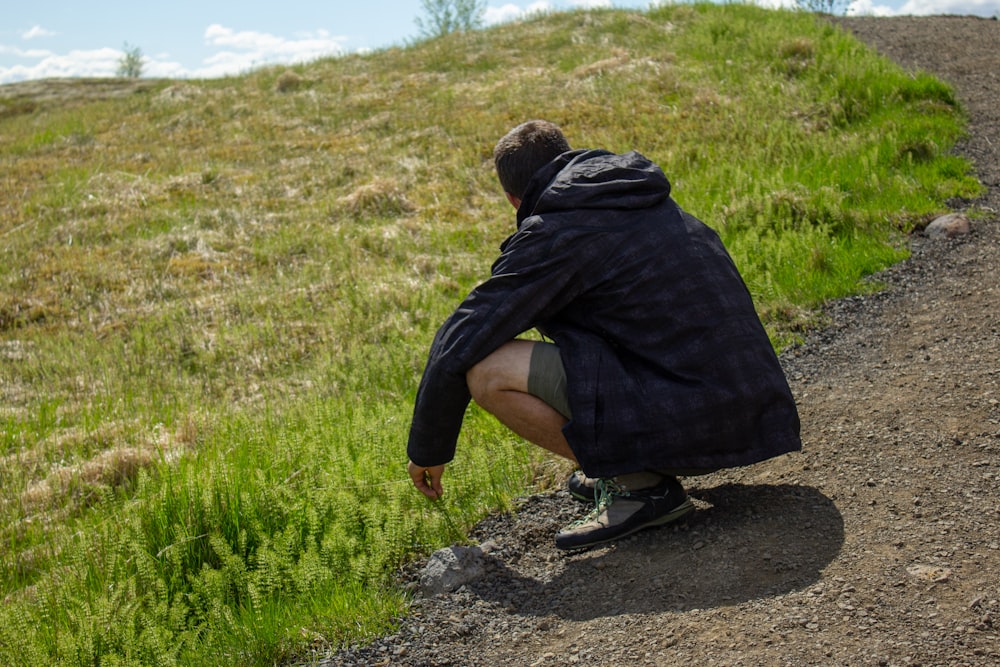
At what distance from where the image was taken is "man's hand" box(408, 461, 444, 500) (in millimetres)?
3541

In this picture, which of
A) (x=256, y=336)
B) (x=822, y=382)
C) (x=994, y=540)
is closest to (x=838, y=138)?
(x=822, y=382)

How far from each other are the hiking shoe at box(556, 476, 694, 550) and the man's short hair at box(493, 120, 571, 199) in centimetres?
122

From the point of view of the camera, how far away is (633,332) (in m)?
3.34

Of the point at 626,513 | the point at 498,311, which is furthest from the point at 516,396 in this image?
the point at 626,513

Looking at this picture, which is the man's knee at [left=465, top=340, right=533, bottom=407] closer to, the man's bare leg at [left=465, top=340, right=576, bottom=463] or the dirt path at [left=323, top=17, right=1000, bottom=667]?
the man's bare leg at [left=465, top=340, right=576, bottom=463]

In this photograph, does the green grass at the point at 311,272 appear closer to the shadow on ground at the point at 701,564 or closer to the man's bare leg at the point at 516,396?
the shadow on ground at the point at 701,564

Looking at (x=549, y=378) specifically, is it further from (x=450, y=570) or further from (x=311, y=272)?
(x=311, y=272)

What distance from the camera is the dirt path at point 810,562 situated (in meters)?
2.68

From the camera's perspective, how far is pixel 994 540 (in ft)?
9.82

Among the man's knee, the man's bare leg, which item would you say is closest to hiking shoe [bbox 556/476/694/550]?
the man's bare leg

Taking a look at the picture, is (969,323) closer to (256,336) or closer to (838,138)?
(838,138)

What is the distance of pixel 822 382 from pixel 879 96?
6.63 meters

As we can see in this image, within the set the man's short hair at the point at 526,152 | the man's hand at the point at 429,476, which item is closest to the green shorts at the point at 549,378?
the man's hand at the point at 429,476

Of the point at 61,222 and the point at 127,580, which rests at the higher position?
the point at 61,222
